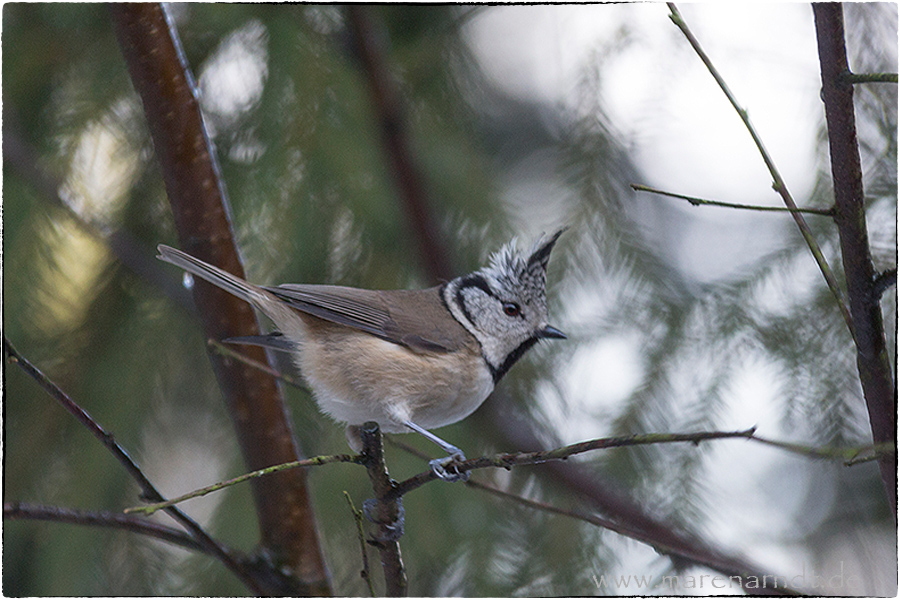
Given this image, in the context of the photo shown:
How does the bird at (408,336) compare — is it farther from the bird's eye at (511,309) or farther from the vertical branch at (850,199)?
the vertical branch at (850,199)

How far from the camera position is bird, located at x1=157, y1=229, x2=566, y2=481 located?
1.10m

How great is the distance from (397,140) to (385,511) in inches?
30.0

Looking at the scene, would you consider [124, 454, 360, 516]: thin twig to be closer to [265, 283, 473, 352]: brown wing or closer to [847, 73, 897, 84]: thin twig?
[265, 283, 473, 352]: brown wing

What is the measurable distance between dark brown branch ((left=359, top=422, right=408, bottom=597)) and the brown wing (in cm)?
21

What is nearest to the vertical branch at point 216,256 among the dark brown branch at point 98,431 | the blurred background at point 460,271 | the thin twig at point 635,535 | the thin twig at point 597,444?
the blurred background at point 460,271

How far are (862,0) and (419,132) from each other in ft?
2.51

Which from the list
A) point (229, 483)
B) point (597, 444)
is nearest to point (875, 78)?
point (597, 444)

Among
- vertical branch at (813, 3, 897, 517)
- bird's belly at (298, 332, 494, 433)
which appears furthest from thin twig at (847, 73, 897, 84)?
bird's belly at (298, 332, 494, 433)

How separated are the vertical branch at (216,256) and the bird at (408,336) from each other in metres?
0.14

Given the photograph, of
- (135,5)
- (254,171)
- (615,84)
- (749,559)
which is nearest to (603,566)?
(749,559)

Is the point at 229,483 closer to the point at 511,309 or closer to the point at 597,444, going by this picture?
the point at 597,444

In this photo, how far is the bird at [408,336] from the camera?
1098 millimetres

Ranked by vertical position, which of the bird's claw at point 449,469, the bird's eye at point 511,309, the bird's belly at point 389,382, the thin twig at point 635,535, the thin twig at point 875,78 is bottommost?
the thin twig at point 635,535

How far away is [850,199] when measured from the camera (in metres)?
0.87
